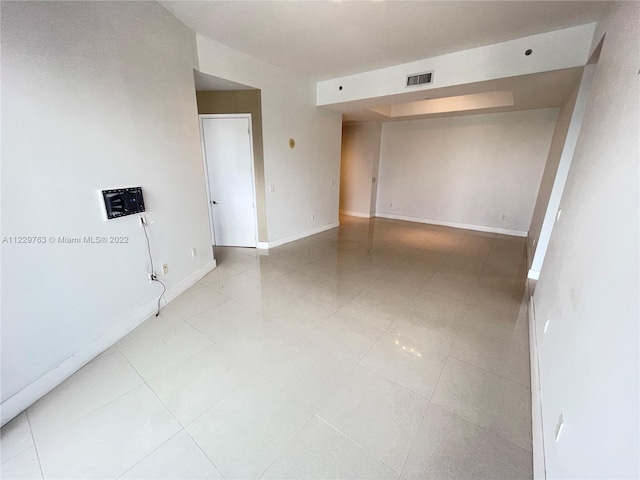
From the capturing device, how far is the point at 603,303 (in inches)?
38.5

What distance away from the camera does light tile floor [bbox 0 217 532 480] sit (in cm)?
129

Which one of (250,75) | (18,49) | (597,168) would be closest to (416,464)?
(597,168)

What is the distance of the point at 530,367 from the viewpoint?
1.90 meters

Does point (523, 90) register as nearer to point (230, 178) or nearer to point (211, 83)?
point (211, 83)

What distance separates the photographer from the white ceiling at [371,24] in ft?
7.88

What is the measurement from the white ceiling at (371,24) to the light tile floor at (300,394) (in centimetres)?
293

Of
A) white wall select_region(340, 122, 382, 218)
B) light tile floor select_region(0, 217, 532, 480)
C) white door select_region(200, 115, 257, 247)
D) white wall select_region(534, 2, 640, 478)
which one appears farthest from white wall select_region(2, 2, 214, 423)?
white wall select_region(340, 122, 382, 218)

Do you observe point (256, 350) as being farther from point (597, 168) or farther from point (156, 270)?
point (597, 168)

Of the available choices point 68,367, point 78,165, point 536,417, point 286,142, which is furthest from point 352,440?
point 286,142

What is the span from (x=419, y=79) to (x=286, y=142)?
2.26 m

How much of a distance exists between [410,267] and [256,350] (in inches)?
103

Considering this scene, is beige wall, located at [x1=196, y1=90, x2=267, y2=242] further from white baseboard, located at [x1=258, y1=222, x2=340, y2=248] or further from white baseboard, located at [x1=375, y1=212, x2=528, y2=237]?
white baseboard, located at [x1=375, y1=212, x2=528, y2=237]

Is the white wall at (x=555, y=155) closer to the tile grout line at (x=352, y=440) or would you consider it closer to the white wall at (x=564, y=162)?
the white wall at (x=564, y=162)

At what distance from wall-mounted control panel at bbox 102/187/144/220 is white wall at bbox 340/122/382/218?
568cm
